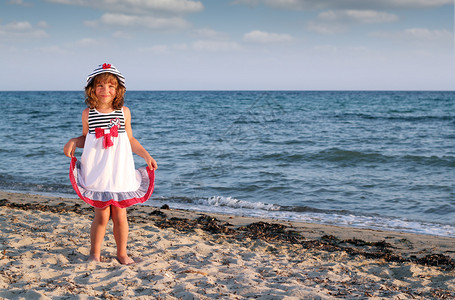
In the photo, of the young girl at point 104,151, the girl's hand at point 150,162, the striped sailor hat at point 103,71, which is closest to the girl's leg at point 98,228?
the young girl at point 104,151

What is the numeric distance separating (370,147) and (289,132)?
4394mm

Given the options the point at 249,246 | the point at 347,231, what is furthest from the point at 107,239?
the point at 347,231

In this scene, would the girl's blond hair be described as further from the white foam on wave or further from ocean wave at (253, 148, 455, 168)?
ocean wave at (253, 148, 455, 168)

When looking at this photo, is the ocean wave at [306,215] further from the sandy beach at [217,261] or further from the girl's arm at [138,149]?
the girl's arm at [138,149]

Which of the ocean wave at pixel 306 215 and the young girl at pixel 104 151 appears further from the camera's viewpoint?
the ocean wave at pixel 306 215

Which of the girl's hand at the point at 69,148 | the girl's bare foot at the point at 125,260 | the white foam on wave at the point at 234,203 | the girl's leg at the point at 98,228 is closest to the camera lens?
the girl's hand at the point at 69,148

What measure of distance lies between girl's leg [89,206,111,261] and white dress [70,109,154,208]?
0.42ft

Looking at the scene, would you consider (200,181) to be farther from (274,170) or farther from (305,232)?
(305,232)

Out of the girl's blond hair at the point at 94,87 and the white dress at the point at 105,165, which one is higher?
the girl's blond hair at the point at 94,87

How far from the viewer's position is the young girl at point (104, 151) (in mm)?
3184

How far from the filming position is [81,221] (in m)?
4.80

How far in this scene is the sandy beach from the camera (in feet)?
9.59

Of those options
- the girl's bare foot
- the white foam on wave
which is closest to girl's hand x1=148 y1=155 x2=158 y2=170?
the girl's bare foot

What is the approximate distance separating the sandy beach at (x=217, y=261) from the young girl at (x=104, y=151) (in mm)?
584
